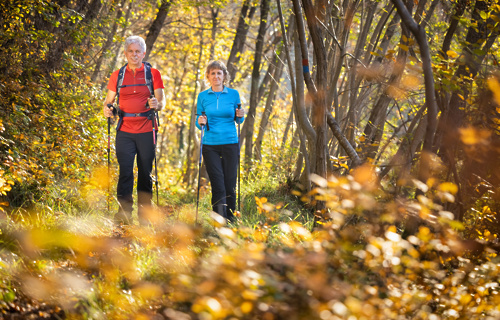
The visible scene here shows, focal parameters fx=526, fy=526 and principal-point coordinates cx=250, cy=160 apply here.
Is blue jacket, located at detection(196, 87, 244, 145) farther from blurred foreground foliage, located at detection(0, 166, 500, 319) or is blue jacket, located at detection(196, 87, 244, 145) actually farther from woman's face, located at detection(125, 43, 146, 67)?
blurred foreground foliage, located at detection(0, 166, 500, 319)

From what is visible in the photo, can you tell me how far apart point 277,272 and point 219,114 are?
142 inches

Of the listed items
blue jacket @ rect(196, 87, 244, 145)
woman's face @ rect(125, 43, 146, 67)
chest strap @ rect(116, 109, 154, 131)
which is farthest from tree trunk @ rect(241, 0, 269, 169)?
woman's face @ rect(125, 43, 146, 67)

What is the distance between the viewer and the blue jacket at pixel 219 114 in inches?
245

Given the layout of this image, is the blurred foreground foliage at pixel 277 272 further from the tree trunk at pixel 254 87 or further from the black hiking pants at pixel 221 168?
the tree trunk at pixel 254 87

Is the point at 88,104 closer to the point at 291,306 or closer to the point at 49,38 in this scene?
the point at 49,38

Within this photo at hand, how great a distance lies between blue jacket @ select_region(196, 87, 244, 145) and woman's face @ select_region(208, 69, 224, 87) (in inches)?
4.0

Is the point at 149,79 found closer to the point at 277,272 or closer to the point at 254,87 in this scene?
the point at 277,272

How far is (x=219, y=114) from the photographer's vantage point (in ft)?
20.4

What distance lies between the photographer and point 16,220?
4836 millimetres

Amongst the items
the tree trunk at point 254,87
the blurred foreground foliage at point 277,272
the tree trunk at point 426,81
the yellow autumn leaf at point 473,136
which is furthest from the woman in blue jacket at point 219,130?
the tree trunk at point 254,87

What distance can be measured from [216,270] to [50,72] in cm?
580

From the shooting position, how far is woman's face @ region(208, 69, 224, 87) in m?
6.20

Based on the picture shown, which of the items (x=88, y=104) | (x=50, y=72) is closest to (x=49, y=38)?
(x=50, y=72)

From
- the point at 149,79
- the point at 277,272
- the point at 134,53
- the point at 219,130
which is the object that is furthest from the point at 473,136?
the point at 134,53
